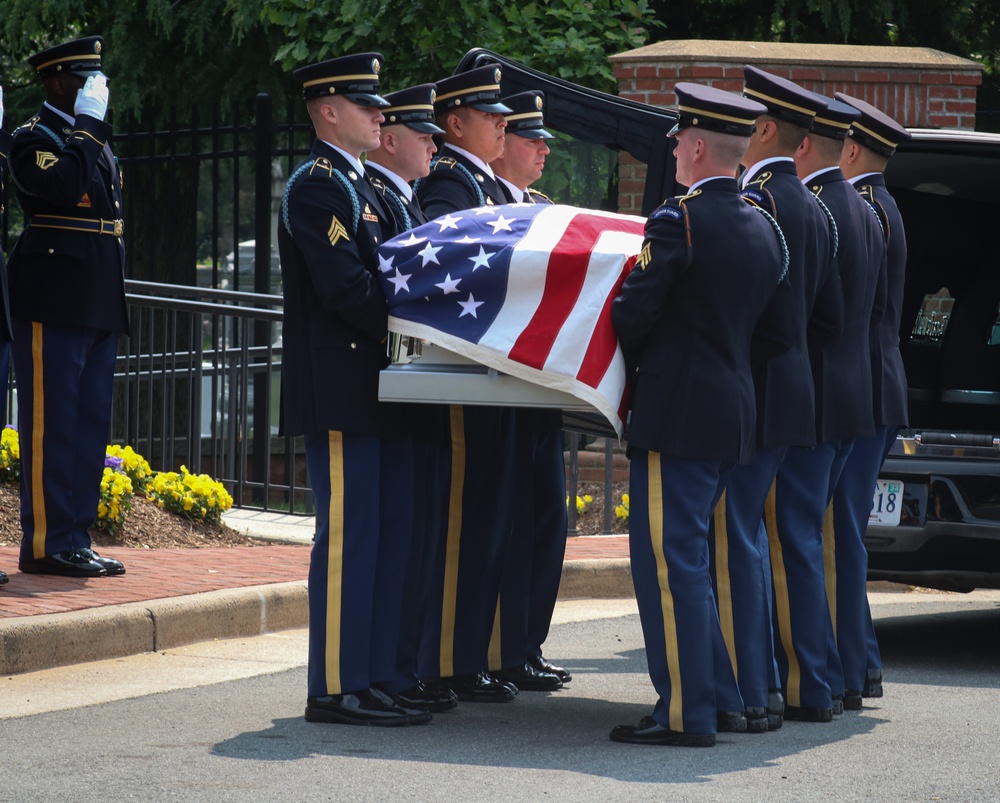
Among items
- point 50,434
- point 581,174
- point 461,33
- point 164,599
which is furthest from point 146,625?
point 461,33

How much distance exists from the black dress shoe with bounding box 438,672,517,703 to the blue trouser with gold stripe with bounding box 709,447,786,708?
871 millimetres

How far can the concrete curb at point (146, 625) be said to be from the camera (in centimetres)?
625

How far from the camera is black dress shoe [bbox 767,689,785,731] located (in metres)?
5.75

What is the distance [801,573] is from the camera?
596cm

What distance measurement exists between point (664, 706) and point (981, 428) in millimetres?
3046

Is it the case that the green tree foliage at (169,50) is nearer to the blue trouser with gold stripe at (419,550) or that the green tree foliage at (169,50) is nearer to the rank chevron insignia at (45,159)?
the rank chevron insignia at (45,159)

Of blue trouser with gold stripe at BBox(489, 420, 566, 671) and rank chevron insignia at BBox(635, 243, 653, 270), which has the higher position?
rank chevron insignia at BBox(635, 243, 653, 270)

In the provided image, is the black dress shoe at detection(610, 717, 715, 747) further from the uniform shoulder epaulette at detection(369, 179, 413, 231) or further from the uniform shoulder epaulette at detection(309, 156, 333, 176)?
the uniform shoulder epaulette at detection(309, 156, 333, 176)

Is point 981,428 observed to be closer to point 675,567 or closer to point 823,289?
point 823,289

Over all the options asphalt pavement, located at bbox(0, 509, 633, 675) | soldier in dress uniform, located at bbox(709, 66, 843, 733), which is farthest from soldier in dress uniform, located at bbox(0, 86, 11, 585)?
soldier in dress uniform, located at bbox(709, 66, 843, 733)

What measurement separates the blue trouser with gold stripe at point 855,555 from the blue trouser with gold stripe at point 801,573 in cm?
16

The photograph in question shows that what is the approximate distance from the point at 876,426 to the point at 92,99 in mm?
3287

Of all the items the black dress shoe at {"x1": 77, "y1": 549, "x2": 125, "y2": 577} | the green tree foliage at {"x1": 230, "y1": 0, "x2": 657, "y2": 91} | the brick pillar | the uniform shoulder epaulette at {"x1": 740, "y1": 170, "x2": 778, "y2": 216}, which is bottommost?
the black dress shoe at {"x1": 77, "y1": 549, "x2": 125, "y2": 577}

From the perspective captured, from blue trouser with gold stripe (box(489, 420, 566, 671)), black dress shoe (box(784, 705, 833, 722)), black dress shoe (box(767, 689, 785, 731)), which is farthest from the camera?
blue trouser with gold stripe (box(489, 420, 566, 671))
